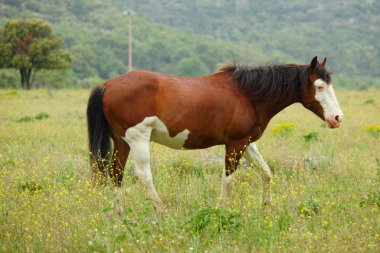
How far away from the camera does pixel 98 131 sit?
23.6 feet

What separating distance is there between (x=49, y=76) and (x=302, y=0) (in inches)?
3344

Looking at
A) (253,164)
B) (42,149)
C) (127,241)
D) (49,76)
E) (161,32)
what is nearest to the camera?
(127,241)

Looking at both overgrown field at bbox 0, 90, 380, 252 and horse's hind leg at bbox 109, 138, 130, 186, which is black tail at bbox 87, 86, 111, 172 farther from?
overgrown field at bbox 0, 90, 380, 252

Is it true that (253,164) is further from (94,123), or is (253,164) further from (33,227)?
(33,227)

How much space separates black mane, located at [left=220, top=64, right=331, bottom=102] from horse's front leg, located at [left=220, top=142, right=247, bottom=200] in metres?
0.73

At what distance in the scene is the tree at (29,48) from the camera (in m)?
37.2

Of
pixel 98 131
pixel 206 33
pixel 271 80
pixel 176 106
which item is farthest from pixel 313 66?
pixel 206 33

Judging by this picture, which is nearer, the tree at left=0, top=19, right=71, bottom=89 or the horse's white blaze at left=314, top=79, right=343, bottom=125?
the horse's white blaze at left=314, top=79, right=343, bottom=125

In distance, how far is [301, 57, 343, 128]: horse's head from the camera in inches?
283

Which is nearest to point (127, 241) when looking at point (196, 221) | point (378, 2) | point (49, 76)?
point (196, 221)

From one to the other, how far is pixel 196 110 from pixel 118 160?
3.95 ft

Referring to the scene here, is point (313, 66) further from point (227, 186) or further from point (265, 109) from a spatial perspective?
point (227, 186)

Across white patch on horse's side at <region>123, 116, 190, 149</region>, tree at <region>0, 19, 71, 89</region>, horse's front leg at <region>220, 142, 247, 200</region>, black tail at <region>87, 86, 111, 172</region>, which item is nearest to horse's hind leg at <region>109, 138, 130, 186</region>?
black tail at <region>87, 86, 111, 172</region>

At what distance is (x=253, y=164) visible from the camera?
7723 millimetres
